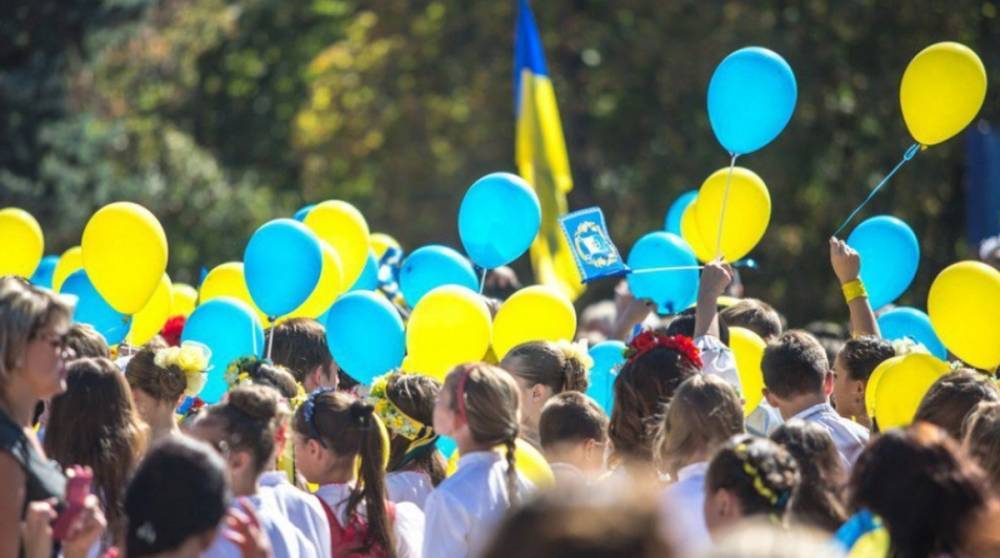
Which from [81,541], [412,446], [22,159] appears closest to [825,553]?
[81,541]

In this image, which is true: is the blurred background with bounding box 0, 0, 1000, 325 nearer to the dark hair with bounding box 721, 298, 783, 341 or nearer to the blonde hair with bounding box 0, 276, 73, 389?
the dark hair with bounding box 721, 298, 783, 341

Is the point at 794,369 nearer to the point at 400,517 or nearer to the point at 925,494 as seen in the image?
the point at 400,517

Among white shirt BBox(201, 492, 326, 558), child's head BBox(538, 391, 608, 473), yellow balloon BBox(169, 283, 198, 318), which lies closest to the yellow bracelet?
child's head BBox(538, 391, 608, 473)

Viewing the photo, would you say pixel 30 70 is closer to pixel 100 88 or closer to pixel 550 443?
pixel 100 88

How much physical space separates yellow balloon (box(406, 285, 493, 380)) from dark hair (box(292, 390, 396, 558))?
4.62 feet

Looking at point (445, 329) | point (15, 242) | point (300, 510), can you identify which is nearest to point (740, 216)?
point (445, 329)

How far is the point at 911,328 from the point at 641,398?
3142 millimetres

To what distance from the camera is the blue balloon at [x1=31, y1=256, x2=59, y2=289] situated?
962 cm

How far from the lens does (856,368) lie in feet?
21.3

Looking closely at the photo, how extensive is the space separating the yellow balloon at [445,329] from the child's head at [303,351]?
0.43 meters

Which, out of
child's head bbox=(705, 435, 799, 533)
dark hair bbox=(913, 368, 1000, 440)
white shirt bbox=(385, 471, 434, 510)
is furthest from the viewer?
white shirt bbox=(385, 471, 434, 510)

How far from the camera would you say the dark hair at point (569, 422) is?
5547mm

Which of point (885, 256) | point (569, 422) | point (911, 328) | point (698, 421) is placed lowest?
point (911, 328)

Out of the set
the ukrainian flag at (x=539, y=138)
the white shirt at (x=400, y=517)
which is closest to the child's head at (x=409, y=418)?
the white shirt at (x=400, y=517)
